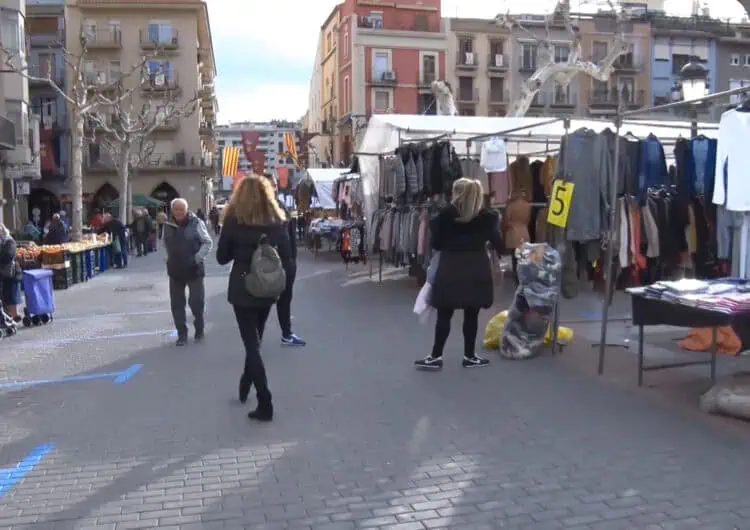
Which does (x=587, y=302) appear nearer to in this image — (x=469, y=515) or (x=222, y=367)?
(x=222, y=367)

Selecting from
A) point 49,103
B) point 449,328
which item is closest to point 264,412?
point 449,328

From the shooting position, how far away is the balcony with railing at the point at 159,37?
176 ft

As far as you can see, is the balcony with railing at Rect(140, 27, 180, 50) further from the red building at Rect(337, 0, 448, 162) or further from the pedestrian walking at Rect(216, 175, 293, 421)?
the pedestrian walking at Rect(216, 175, 293, 421)

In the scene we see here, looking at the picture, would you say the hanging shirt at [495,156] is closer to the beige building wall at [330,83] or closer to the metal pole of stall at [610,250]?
the metal pole of stall at [610,250]

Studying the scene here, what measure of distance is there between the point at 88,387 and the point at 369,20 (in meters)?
53.3

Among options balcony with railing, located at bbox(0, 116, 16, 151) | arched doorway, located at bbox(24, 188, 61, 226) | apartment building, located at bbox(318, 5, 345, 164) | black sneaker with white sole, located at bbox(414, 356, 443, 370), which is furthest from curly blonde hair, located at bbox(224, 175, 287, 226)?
apartment building, located at bbox(318, 5, 345, 164)

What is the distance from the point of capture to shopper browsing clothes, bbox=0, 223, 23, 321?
1087 centimetres

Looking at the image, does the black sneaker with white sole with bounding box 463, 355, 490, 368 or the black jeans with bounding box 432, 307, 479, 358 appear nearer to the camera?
the black jeans with bounding box 432, 307, 479, 358

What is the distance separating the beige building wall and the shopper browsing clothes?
51802 millimetres

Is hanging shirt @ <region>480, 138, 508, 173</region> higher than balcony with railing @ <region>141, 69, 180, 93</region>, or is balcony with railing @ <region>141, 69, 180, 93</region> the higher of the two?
balcony with railing @ <region>141, 69, 180, 93</region>

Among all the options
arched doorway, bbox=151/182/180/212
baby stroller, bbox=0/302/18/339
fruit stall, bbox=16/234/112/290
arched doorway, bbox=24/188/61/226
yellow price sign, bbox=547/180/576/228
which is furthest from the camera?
arched doorway, bbox=151/182/180/212

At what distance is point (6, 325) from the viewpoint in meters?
10.9

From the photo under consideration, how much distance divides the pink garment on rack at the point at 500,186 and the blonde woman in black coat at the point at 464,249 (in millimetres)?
4137

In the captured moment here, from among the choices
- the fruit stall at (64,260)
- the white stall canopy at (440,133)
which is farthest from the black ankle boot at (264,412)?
the fruit stall at (64,260)
